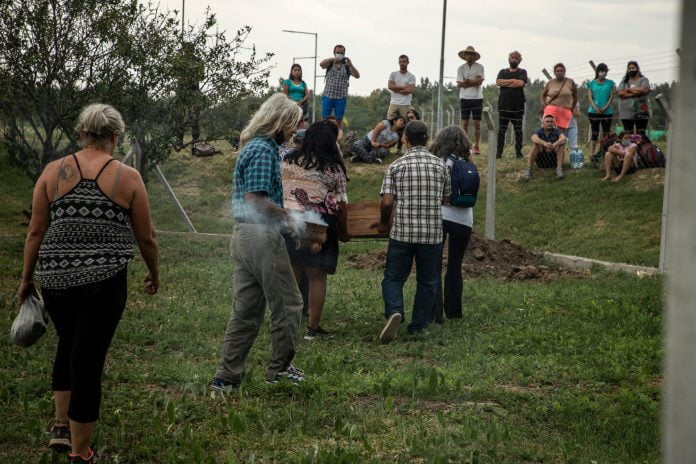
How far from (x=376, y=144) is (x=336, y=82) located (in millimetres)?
2783

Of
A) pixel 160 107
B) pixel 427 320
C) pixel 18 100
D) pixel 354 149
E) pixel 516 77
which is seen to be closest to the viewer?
pixel 427 320

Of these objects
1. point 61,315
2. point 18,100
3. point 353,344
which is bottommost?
point 353,344

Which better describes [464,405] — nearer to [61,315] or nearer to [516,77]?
[61,315]

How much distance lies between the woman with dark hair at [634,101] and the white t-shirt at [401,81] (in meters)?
4.57

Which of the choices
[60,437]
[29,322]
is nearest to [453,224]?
[60,437]

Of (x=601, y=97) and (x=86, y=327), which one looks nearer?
(x=86, y=327)

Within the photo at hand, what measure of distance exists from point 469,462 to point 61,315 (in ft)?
7.19

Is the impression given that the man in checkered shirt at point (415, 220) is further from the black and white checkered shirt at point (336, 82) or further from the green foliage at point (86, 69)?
the black and white checkered shirt at point (336, 82)

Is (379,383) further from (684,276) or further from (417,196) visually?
(684,276)

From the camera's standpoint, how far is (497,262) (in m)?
13.7

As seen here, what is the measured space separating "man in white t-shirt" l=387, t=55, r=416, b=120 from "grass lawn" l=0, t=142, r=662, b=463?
811 centimetres

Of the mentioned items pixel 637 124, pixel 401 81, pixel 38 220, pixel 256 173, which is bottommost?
pixel 38 220

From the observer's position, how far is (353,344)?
8086mm

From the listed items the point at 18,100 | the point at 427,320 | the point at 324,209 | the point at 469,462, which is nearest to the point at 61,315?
the point at 469,462
